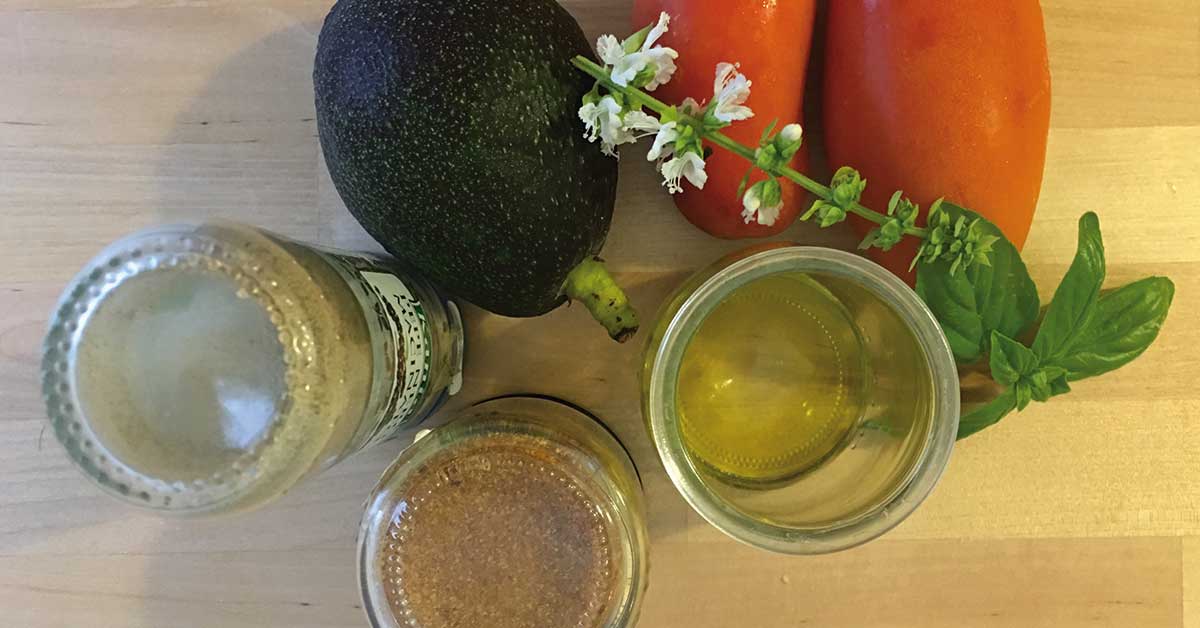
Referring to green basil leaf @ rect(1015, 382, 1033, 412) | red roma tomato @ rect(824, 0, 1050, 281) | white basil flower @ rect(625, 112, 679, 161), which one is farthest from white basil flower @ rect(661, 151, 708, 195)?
green basil leaf @ rect(1015, 382, 1033, 412)

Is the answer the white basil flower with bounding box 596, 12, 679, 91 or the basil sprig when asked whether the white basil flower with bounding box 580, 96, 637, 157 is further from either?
the basil sprig

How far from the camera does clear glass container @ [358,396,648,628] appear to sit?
0.44 m

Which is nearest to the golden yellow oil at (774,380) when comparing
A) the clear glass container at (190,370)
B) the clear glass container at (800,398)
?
the clear glass container at (800,398)

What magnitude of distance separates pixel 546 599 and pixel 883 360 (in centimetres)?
21

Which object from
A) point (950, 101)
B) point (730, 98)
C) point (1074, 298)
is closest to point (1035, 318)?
point (1074, 298)

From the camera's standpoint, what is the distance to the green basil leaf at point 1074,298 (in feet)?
1.55

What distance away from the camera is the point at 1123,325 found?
487mm

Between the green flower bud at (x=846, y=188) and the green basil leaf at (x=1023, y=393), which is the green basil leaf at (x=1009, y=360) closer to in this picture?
the green basil leaf at (x=1023, y=393)

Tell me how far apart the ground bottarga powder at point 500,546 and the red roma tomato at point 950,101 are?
0.74ft

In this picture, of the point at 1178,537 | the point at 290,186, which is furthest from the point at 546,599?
the point at 1178,537

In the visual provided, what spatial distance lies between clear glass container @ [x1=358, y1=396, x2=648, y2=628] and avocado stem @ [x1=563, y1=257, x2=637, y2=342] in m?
0.08

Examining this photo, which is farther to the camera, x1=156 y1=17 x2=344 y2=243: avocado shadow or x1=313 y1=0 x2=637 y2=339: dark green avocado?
x1=156 y1=17 x2=344 y2=243: avocado shadow

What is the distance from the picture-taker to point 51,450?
54cm

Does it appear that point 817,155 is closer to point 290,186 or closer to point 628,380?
point 628,380
